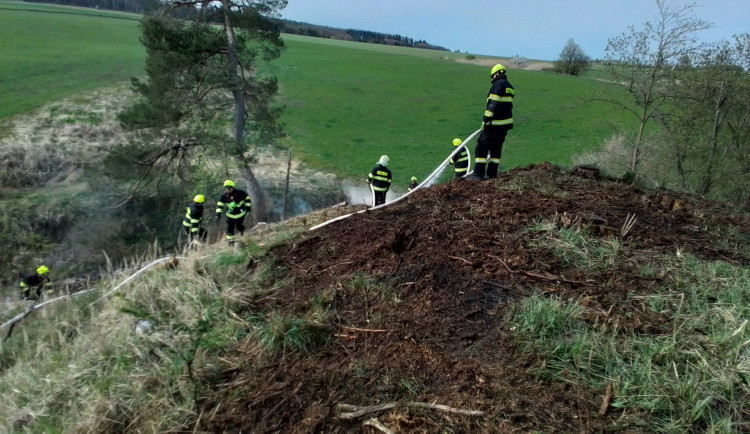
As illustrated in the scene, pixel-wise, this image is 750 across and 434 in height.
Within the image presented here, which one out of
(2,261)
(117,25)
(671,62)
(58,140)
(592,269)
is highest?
(117,25)

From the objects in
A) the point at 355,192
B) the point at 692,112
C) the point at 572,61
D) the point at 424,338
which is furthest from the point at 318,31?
the point at 424,338

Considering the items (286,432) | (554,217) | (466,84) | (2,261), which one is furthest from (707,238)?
(466,84)

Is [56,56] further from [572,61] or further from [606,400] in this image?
[572,61]

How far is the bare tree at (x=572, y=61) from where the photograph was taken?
51.8 m

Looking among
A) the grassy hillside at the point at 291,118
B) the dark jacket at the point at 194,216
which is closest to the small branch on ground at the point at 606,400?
the dark jacket at the point at 194,216

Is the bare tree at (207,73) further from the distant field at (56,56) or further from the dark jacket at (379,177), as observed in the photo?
the distant field at (56,56)

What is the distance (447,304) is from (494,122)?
3921 mm

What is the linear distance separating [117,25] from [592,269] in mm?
66707

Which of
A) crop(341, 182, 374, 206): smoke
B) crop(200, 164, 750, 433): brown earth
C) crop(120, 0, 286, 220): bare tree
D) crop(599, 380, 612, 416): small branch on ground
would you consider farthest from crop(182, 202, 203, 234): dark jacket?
crop(599, 380, 612, 416): small branch on ground

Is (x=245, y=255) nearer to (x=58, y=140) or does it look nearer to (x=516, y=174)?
(x=516, y=174)

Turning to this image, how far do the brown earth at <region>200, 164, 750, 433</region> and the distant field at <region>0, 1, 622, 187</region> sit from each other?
10893 mm

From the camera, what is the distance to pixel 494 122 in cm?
631

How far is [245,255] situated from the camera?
4426mm

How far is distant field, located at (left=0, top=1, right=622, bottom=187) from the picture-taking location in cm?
2503
